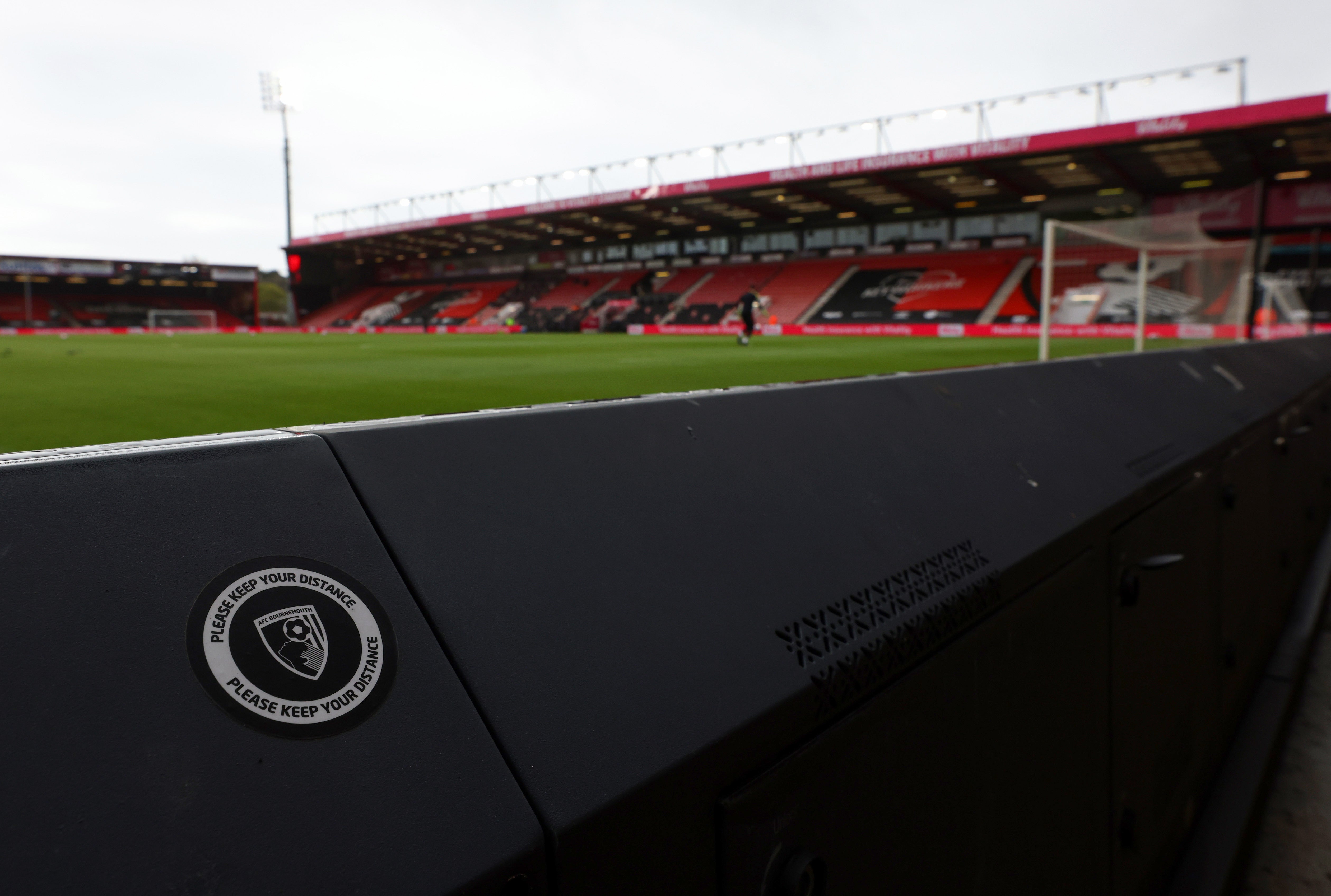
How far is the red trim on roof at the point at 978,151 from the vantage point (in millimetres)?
Result: 18734

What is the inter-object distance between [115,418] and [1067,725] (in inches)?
193

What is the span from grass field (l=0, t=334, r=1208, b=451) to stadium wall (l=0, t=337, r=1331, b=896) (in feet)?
4.15

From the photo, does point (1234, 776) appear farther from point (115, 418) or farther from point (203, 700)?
point (115, 418)

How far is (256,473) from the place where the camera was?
0.71m

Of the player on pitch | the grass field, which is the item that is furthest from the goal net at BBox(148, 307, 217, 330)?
the player on pitch

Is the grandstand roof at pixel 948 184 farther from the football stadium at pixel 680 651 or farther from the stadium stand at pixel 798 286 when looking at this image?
the football stadium at pixel 680 651

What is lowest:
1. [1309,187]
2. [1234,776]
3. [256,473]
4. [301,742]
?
[1234,776]

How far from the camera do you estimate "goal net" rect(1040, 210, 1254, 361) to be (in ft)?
30.9

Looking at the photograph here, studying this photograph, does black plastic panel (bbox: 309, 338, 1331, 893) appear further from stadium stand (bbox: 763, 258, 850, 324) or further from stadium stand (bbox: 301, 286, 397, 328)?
A: stadium stand (bbox: 301, 286, 397, 328)

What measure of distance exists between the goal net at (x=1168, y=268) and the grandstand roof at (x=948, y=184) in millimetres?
10733

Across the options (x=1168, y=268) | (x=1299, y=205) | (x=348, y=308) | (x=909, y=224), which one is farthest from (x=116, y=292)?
(x=1299, y=205)

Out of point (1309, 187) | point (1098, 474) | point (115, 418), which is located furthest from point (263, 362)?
point (1309, 187)

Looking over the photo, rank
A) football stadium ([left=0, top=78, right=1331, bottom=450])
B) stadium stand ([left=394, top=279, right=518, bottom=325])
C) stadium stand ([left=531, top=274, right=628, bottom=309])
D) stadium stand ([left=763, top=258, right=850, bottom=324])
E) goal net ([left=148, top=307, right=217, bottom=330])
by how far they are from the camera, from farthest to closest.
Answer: goal net ([left=148, top=307, right=217, bottom=330])
stadium stand ([left=394, top=279, right=518, bottom=325])
stadium stand ([left=531, top=274, right=628, bottom=309])
stadium stand ([left=763, top=258, right=850, bottom=324])
football stadium ([left=0, top=78, right=1331, bottom=450])

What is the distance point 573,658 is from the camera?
729 mm
